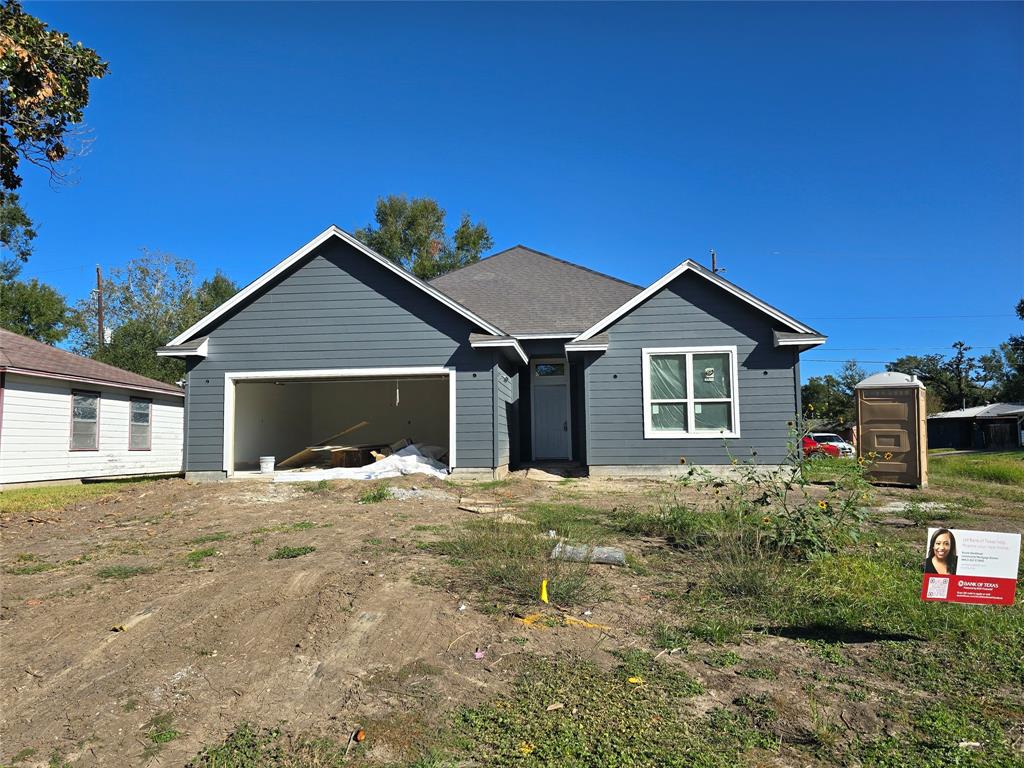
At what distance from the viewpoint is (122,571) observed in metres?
5.32

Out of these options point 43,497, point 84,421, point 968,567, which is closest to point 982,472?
point 968,567

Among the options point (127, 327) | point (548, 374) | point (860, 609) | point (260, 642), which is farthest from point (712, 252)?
point (127, 327)

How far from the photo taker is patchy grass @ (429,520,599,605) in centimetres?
437

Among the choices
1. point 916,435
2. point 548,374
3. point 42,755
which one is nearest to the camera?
point 42,755

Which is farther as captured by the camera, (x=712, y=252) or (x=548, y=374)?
(x=712, y=252)

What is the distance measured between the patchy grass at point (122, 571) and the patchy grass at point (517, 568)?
2546 mm

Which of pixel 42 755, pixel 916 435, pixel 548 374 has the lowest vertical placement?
pixel 42 755

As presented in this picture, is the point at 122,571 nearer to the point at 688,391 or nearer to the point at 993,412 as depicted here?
the point at 688,391

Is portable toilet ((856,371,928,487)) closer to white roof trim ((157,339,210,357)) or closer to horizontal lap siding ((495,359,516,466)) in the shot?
horizontal lap siding ((495,359,516,466))

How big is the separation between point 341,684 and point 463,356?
9608mm

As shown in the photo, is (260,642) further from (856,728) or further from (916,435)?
(916,435)

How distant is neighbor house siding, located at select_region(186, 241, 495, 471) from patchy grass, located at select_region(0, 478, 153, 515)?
202 cm

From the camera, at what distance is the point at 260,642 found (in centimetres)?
366

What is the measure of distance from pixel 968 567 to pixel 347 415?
18.2 meters
